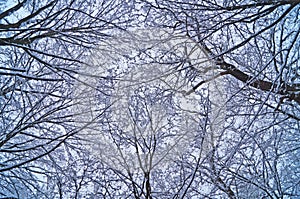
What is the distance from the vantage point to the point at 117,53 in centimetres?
460

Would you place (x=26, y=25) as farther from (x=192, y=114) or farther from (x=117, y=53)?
(x=192, y=114)

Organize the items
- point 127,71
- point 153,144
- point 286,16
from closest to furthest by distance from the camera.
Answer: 1. point 286,16
2. point 127,71
3. point 153,144

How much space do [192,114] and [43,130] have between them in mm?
2301

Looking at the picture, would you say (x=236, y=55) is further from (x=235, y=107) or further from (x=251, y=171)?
(x=251, y=171)

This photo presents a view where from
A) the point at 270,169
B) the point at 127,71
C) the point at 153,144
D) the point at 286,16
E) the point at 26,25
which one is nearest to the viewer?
the point at 286,16

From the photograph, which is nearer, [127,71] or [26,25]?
[26,25]

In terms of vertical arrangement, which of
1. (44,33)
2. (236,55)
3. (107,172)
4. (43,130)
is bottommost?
(107,172)

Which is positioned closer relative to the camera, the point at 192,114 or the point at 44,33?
the point at 44,33

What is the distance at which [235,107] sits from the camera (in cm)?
471

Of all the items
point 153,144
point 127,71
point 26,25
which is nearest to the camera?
point 26,25

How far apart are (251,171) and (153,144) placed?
1.74 m

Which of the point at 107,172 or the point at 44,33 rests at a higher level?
the point at 44,33

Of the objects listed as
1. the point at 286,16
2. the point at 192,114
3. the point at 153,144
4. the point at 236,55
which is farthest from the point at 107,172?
the point at 286,16

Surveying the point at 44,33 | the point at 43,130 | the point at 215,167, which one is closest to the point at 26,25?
the point at 44,33
